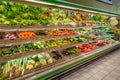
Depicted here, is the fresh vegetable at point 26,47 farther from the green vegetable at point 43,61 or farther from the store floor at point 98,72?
the store floor at point 98,72

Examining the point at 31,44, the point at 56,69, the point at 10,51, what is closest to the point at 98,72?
the point at 56,69

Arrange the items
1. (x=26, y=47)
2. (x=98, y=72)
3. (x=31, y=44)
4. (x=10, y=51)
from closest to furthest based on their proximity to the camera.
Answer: (x=10, y=51)
(x=26, y=47)
(x=31, y=44)
(x=98, y=72)

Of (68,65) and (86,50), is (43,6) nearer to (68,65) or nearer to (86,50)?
(68,65)

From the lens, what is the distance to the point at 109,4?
27.1 ft

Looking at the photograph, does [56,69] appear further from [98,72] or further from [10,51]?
[98,72]

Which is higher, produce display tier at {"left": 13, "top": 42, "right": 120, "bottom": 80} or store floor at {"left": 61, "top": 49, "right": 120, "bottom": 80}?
produce display tier at {"left": 13, "top": 42, "right": 120, "bottom": 80}

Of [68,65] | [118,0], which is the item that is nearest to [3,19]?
[68,65]

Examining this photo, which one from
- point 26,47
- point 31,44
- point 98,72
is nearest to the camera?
point 26,47

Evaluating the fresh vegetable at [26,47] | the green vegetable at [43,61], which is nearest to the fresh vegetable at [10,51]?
the fresh vegetable at [26,47]

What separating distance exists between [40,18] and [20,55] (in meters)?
1.21

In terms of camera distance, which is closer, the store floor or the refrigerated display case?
the refrigerated display case

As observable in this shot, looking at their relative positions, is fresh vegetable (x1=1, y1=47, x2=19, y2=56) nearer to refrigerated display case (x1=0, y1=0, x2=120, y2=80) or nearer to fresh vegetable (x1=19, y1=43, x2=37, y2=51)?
refrigerated display case (x1=0, y1=0, x2=120, y2=80)

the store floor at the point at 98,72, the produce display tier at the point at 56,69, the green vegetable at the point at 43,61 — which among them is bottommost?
the store floor at the point at 98,72

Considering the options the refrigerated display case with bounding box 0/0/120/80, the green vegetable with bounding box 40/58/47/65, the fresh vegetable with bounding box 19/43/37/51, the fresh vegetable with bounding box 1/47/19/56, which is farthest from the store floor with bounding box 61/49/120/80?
the fresh vegetable with bounding box 1/47/19/56
